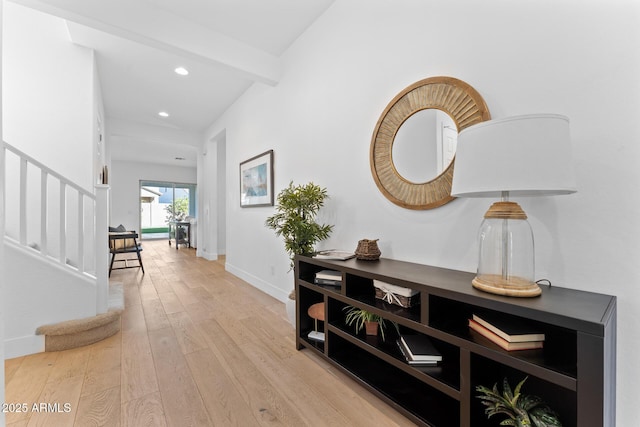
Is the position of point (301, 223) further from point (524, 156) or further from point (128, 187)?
point (128, 187)

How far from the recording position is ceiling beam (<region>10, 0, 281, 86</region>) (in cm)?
195

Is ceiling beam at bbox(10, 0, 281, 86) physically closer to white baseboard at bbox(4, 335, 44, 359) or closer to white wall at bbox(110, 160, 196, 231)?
white baseboard at bbox(4, 335, 44, 359)

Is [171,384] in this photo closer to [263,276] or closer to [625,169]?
[263,276]

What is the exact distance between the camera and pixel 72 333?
6.50 feet

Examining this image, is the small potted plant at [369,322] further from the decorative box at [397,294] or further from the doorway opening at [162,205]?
the doorway opening at [162,205]

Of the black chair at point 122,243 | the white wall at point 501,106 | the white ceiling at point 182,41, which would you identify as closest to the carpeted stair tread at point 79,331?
the white wall at point 501,106

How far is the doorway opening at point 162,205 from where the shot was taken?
924cm

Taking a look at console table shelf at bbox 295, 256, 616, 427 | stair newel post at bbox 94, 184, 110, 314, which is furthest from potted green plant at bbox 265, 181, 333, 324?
stair newel post at bbox 94, 184, 110, 314

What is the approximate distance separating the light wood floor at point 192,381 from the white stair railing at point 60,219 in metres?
0.57

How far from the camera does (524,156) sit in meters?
0.93

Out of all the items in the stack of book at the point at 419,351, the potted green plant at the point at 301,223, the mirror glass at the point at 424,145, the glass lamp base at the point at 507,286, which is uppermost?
the mirror glass at the point at 424,145

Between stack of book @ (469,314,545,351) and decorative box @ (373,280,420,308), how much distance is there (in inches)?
11.3

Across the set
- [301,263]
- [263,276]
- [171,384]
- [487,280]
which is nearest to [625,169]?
[487,280]

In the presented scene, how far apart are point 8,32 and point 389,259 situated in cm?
401
